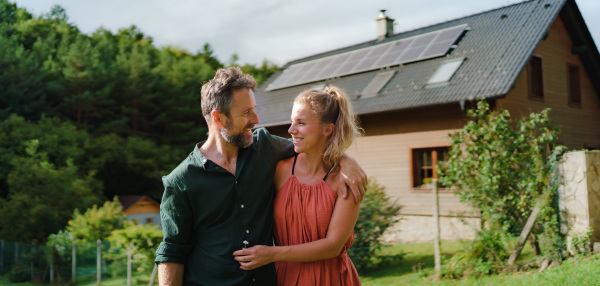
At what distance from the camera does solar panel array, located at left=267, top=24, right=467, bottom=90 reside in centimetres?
1648

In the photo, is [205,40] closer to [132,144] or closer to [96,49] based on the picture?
[96,49]

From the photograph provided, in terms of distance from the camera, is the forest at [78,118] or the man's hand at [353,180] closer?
the man's hand at [353,180]

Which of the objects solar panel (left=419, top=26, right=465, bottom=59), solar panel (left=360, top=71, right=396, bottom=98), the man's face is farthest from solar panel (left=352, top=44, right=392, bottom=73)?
the man's face

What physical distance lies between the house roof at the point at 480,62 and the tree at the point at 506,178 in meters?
4.04

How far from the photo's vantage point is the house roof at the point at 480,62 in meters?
13.8

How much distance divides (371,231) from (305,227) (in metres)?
6.95

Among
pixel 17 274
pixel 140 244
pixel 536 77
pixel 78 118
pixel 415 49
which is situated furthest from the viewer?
pixel 78 118

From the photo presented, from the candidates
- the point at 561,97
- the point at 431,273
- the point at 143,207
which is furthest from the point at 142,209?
the point at 431,273

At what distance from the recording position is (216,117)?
2.70 metres

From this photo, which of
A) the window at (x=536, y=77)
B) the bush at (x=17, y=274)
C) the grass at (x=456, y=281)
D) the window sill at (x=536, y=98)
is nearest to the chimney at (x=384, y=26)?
the window at (x=536, y=77)

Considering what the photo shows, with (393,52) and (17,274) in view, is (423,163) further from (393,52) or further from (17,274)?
(17,274)

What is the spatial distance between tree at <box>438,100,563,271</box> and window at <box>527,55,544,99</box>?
6735 millimetres

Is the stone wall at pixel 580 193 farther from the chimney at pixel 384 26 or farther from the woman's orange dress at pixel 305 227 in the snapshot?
the chimney at pixel 384 26

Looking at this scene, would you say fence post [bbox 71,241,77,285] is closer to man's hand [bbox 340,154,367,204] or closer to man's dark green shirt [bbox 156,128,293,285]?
man's dark green shirt [bbox 156,128,293,285]
